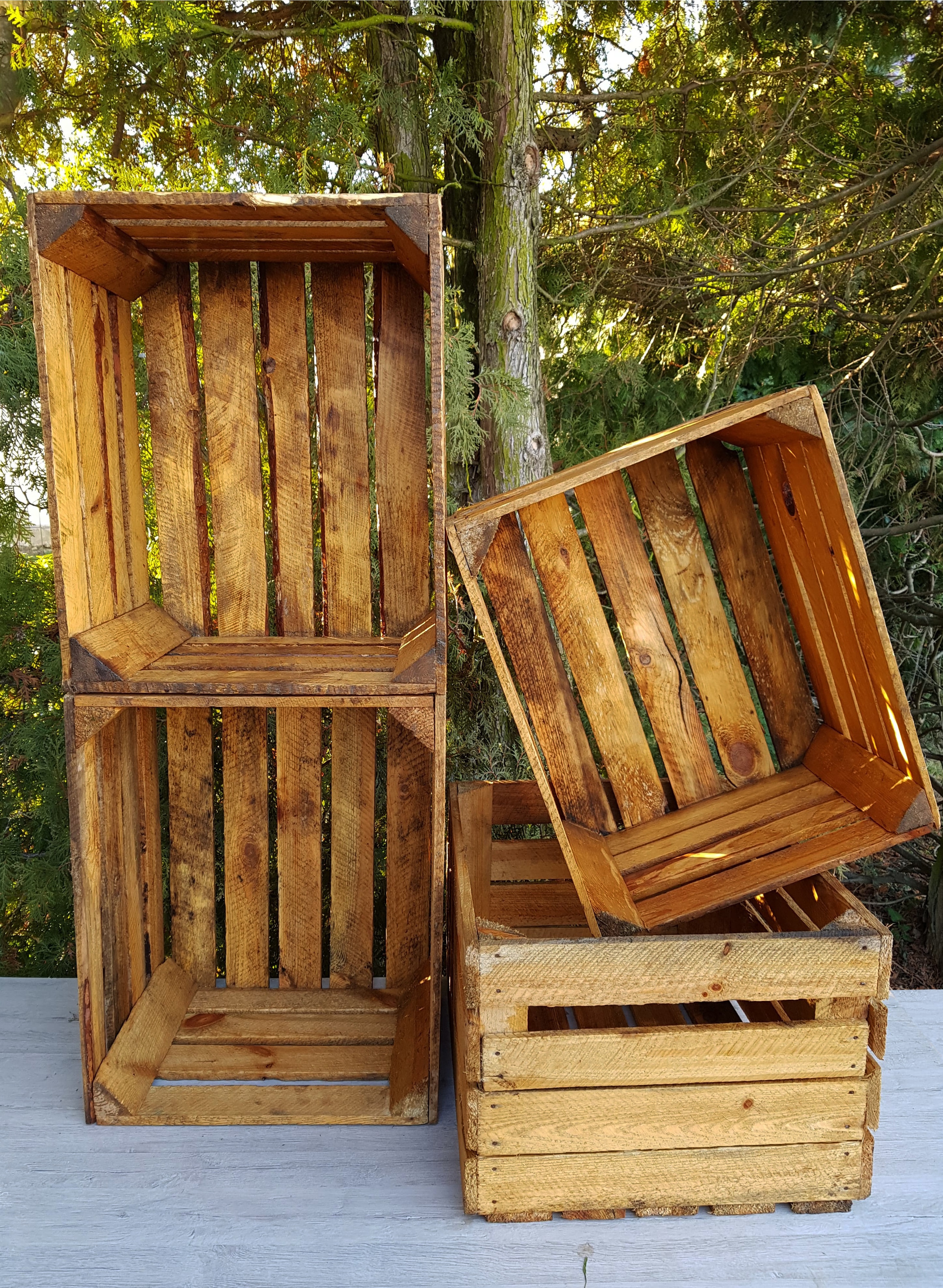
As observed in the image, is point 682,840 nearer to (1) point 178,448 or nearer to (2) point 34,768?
(1) point 178,448

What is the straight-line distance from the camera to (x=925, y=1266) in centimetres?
170

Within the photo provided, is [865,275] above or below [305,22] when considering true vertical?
below

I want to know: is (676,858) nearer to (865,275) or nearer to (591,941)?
(591,941)

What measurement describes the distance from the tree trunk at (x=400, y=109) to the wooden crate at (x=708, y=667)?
3.26 feet

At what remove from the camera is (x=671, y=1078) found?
1.76m

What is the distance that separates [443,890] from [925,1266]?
3.66 feet

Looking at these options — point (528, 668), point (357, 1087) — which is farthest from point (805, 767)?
point (357, 1087)

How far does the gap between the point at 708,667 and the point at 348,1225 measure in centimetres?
151

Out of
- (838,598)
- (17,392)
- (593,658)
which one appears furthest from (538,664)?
(17,392)

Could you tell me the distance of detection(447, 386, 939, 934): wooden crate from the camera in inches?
76.9

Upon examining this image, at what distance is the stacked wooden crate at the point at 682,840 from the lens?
5.78 feet

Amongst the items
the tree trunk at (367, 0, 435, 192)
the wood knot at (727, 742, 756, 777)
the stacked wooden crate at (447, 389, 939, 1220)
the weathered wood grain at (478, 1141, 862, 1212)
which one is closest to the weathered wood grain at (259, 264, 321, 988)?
the stacked wooden crate at (447, 389, 939, 1220)

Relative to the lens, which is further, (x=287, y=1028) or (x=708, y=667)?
(x=708, y=667)

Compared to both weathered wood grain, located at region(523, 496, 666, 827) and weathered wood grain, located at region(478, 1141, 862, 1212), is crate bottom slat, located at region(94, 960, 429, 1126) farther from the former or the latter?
weathered wood grain, located at region(523, 496, 666, 827)
